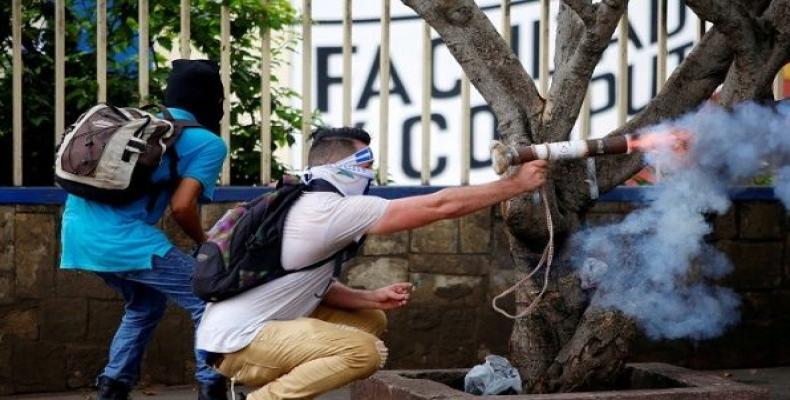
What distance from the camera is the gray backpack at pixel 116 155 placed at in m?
6.14

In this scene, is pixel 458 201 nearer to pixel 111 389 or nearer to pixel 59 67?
pixel 111 389

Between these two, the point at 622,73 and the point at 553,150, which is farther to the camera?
the point at 622,73

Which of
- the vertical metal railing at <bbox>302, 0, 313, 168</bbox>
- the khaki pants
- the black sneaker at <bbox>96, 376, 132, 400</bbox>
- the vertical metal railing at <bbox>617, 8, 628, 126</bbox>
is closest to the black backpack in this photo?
the khaki pants

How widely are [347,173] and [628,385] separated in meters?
1.86

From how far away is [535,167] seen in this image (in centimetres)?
532

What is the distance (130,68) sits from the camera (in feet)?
27.0

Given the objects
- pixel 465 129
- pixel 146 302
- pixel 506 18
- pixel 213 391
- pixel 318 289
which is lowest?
pixel 213 391

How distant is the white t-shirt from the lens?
17.5ft

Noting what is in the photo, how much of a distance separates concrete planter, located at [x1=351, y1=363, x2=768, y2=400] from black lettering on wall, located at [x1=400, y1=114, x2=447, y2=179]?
212cm

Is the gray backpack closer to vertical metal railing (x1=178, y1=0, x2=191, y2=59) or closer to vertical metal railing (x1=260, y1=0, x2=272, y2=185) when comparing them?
vertical metal railing (x1=178, y1=0, x2=191, y2=59)

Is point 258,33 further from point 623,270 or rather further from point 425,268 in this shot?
point 623,270

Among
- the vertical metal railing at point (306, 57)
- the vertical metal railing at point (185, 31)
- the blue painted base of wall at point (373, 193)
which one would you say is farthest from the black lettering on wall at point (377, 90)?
the vertical metal railing at point (185, 31)

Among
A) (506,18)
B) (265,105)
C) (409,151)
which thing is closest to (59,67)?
(265,105)

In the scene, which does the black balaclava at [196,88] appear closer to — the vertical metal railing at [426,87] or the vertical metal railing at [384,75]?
the vertical metal railing at [384,75]
